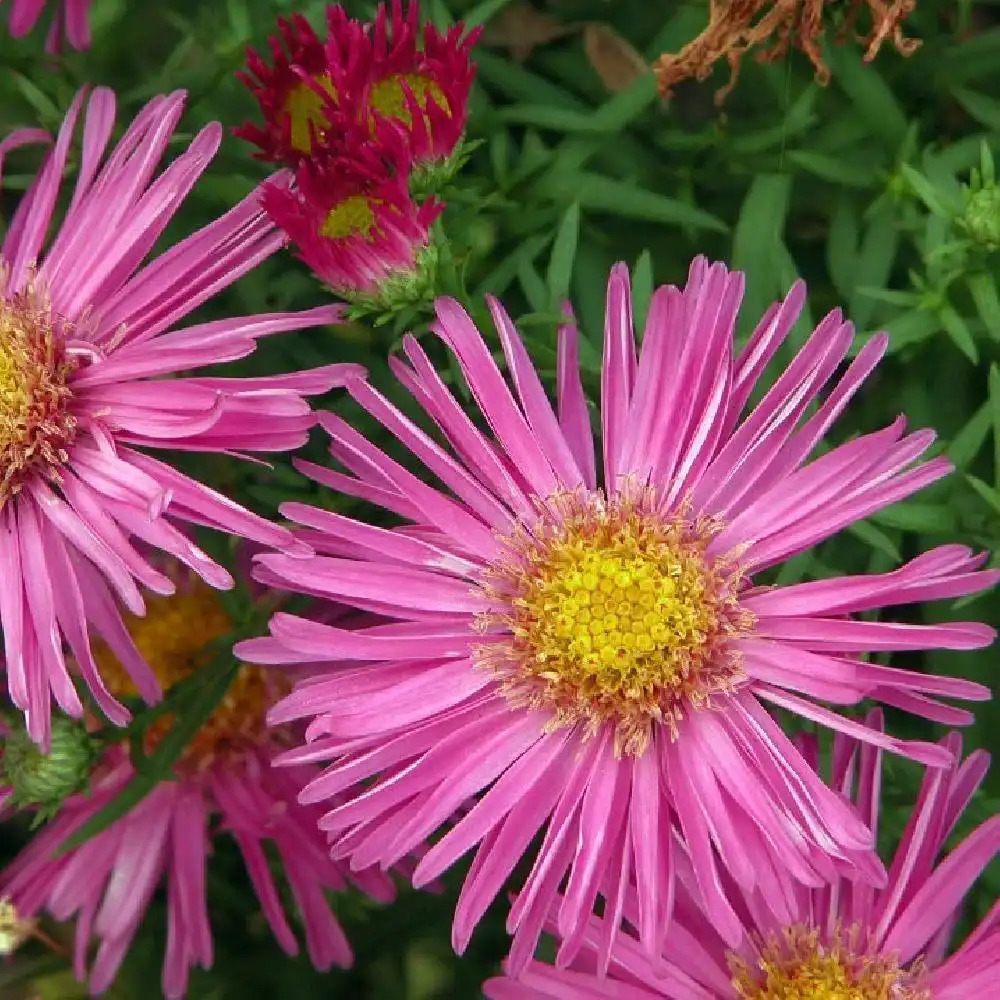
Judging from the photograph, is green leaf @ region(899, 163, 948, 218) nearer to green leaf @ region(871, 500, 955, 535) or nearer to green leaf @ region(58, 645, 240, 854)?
green leaf @ region(871, 500, 955, 535)

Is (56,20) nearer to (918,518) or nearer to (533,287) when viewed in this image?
(533,287)

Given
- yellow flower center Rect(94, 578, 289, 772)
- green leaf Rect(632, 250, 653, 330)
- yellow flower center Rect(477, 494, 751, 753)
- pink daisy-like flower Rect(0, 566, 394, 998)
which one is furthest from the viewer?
yellow flower center Rect(94, 578, 289, 772)

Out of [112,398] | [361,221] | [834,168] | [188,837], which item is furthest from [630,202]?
[188,837]

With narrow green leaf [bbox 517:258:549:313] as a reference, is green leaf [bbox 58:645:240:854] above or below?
below

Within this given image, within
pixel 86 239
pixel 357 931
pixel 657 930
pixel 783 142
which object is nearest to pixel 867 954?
pixel 657 930

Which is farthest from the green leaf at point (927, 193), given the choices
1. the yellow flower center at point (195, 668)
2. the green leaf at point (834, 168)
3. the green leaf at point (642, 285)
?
the yellow flower center at point (195, 668)

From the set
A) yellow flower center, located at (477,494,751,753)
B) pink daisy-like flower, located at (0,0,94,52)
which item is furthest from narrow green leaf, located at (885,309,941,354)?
pink daisy-like flower, located at (0,0,94,52)
